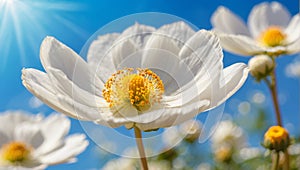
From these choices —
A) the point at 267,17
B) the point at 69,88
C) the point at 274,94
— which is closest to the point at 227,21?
the point at 267,17

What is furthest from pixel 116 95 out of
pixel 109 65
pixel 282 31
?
pixel 282 31

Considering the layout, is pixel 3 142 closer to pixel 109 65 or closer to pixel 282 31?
pixel 109 65

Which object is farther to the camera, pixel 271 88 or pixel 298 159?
pixel 298 159

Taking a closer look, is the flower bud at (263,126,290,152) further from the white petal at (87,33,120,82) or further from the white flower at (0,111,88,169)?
the white flower at (0,111,88,169)

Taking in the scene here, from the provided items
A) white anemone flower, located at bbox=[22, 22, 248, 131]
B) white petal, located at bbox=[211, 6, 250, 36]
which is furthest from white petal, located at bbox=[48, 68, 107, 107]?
white petal, located at bbox=[211, 6, 250, 36]

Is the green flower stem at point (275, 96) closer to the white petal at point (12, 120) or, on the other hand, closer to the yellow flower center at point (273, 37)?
the yellow flower center at point (273, 37)

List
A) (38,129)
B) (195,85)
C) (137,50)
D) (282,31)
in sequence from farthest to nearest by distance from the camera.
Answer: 1. (282,31)
2. (38,129)
3. (137,50)
4. (195,85)
